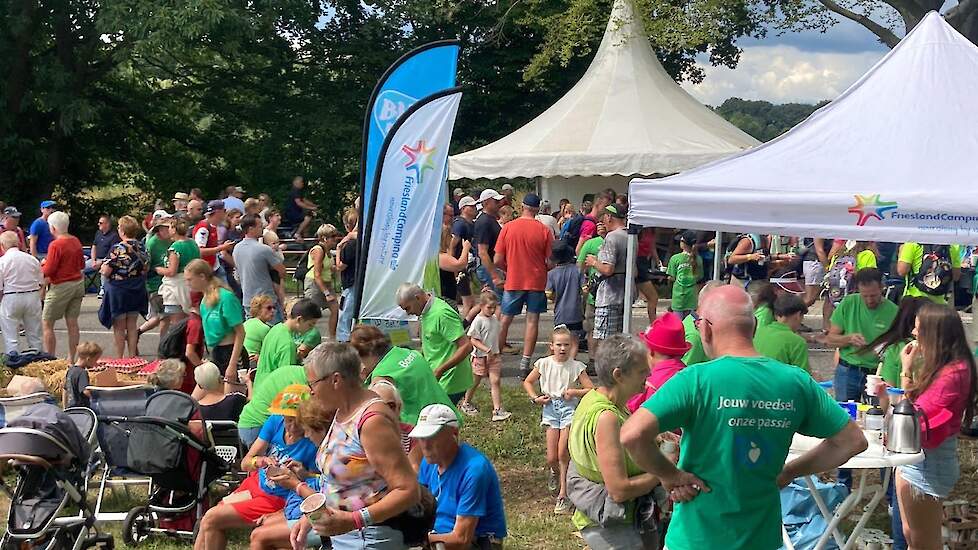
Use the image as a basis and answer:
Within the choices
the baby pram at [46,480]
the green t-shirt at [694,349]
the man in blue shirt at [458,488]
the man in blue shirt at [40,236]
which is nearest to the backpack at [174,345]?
the baby pram at [46,480]

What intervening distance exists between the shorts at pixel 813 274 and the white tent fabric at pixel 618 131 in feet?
17.4

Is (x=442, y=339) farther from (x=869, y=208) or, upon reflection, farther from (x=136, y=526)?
(x=869, y=208)

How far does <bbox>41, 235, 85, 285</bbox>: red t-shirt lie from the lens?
12.3 m

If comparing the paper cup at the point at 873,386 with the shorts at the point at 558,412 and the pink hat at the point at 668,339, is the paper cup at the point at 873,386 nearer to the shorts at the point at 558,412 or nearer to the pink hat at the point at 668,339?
the pink hat at the point at 668,339

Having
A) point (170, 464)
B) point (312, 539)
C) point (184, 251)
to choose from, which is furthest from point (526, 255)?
point (312, 539)

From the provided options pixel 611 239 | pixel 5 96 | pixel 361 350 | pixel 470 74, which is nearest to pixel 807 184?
pixel 361 350

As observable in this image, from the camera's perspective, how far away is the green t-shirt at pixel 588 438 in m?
4.93

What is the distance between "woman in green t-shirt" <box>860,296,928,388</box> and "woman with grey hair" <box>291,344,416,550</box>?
3820 millimetres

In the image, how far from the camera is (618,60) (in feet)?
73.0

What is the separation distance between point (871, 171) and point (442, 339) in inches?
116

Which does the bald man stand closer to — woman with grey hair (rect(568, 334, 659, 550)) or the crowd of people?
the crowd of people

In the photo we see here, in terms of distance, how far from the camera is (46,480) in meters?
6.62

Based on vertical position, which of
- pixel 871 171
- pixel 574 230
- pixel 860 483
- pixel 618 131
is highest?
pixel 618 131

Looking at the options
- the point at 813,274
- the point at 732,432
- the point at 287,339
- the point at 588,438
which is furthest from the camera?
the point at 813,274
